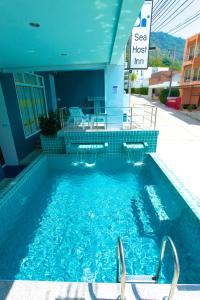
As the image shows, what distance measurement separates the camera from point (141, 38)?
25.7 feet

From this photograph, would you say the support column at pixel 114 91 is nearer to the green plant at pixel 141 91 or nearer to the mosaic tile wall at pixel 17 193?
the mosaic tile wall at pixel 17 193

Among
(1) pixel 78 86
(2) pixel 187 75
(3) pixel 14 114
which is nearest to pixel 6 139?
(3) pixel 14 114

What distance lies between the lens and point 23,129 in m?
6.74

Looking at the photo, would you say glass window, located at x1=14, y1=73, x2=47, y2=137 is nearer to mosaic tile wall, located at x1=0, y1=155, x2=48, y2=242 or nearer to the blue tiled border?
mosaic tile wall, located at x1=0, y1=155, x2=48, y2=242

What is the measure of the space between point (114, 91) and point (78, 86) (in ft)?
11.8

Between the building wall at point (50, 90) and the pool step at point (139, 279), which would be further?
the building wall at point (50, 90)

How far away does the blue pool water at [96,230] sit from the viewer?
288 cm

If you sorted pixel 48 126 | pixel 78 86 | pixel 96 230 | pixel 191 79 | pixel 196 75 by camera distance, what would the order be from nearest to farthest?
1. pixel 96 230
2. pixel 48 126
3. pixel 78 86
4. pixel 196 75
5. pixel 191 79

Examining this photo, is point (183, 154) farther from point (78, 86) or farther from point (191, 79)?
point (191, 79)

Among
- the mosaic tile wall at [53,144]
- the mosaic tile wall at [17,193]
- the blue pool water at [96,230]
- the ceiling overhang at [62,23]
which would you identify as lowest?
the blue pool water at [96,230]

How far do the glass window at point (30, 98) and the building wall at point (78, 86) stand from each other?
6.78 ft

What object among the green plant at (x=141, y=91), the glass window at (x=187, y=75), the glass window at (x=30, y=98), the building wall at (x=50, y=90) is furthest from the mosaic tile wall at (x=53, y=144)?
the green plant at (x=141, y=91)

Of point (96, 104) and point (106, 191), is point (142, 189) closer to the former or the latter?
point (106, 191)

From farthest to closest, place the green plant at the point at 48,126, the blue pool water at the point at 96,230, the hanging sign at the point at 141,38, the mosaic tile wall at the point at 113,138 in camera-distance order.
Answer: the hanging sign at the point at 141,38, the green plant at the point at 48,126, the mosaic tile wall at the point at 113,138, the blue pool water at the point at 96,230
